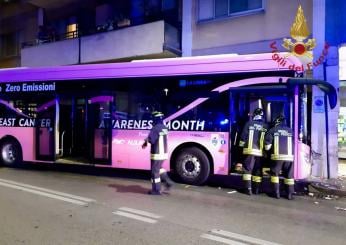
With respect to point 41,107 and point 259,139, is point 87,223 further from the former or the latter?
point 41,107

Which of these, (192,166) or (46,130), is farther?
(46,130)

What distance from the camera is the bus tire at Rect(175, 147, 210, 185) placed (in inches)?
391

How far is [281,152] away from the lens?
28.9 ft

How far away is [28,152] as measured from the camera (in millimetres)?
12367

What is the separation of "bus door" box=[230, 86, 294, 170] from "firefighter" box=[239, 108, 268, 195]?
38 centimetres

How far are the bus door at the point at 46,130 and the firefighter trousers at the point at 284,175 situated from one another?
6258 millimetres

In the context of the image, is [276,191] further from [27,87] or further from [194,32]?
[194,32]

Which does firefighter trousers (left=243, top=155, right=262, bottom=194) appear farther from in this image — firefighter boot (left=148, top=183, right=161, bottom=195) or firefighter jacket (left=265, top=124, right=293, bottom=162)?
firefighter boot (left=148, top=183, right=161, bottom=195)

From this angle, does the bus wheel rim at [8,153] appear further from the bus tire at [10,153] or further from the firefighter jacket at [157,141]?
the firefighter jacket at [157,141]

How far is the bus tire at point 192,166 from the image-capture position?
9922mm

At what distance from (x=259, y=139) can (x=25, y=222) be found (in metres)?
4.96

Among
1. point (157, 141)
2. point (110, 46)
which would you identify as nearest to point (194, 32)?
point (110, 46)

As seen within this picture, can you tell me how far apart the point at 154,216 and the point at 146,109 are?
13.7 ft

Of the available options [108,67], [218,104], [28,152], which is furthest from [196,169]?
[28,152]
